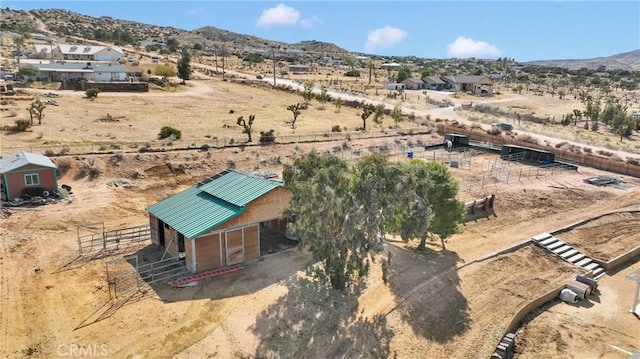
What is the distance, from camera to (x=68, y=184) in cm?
3366

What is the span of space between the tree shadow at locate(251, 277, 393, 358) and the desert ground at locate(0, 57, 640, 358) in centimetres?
5

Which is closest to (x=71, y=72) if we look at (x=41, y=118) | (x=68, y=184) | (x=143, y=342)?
(x=41, y=118)

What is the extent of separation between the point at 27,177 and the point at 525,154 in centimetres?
4136

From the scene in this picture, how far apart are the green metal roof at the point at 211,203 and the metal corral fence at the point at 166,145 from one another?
17.4 metres

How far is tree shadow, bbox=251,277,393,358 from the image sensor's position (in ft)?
54.3

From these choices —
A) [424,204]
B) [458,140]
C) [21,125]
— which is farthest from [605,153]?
[21,125]

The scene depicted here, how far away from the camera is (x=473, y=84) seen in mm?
103750

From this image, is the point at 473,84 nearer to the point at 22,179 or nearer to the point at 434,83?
the point at 434,83

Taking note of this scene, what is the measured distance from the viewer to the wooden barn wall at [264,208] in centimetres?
2175

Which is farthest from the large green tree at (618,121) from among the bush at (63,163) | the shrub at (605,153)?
the bush at (63,163)

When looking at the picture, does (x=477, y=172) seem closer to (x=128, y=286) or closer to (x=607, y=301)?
(x=607, y=301)

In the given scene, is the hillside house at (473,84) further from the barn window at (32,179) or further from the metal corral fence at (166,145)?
the barn window at (32,179)

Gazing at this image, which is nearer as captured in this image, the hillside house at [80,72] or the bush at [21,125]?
the bush at [21,125]

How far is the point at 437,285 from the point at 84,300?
15.3 metres
